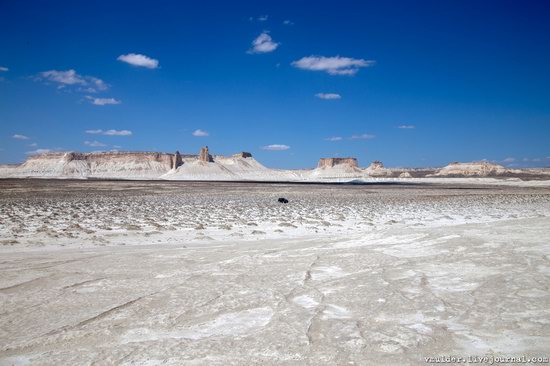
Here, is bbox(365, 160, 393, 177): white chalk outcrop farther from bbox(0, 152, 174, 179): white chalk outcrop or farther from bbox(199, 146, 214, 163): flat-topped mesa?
bbox(0, 152, 174, 179): white chalk outcrop

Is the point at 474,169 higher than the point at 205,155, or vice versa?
the point at 205,155

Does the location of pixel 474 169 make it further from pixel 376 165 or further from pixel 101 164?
pixel 101 164

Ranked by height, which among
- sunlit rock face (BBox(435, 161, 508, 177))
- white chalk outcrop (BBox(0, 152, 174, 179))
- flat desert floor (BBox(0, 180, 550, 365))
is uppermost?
white chalk outcrop (BBox(0, 152, 174, 179))

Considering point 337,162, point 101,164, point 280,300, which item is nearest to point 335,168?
point 337,162

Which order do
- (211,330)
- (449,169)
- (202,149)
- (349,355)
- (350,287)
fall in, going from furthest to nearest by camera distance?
1. (202,149)
2. (449,169)
3. (350,287)
4. (211,330)
5. (349,355)

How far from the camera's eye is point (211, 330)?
3.79 meters

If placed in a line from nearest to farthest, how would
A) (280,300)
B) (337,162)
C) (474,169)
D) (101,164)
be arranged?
(280,300) → (474,169) → (101,164) → (337,162)

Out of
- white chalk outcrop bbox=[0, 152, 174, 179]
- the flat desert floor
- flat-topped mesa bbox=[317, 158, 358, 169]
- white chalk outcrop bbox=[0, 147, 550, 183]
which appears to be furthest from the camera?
flat-topped mesa bbox=[317, 158, 358, 169]

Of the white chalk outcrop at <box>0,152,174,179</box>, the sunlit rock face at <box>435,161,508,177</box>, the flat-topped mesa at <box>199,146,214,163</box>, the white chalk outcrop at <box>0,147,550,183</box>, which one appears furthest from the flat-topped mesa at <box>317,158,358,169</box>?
the white chalk outcrop at <box>0,152,174,179</box>

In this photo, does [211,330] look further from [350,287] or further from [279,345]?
[350,287]

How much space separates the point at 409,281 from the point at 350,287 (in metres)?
0.82

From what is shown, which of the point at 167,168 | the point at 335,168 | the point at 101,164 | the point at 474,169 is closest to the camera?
the point at 474,169

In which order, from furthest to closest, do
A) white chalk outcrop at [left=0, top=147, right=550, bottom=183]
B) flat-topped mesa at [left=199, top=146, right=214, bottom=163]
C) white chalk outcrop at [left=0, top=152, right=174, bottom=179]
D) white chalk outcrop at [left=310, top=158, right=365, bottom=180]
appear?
1. white chalk outcrop at [left=310, top=158, right=365, bottom=180]
2. flat-topped mesa at [left=199, top=146, right=214, bottom=163]
3. white chalk outcrop at [left=0, top=152, right=174, bottom=179]
4. white chalk outcrop at [left=0, top=147, right=550, bottom=183]

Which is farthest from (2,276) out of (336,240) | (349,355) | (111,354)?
(336,240)
